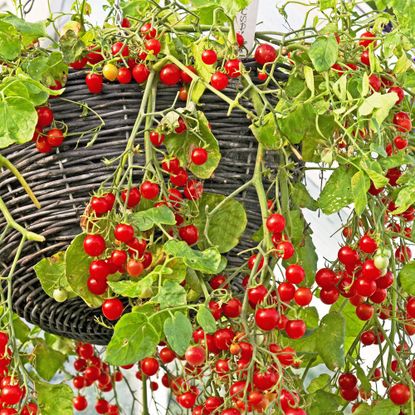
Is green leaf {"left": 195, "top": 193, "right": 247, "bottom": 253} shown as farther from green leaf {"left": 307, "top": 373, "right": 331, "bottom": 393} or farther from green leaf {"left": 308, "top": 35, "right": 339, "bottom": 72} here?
green leaf {"left": 307, "top": 373, "right": 331, "bottom": 393}

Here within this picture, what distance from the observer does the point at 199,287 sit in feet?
2.54

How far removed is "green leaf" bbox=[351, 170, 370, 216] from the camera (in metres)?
0.75

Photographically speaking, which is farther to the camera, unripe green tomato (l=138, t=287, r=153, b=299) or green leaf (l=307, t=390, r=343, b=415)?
green leaf (l=307, t=390, r=343, b=415)

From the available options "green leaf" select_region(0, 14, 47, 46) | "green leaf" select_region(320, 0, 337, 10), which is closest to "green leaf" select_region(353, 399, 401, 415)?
"green leaf" select_region(320, 0, 337, 10)

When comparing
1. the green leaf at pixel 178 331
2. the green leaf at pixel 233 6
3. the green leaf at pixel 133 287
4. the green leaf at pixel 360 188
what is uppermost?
the green leaf at pixel 233 6

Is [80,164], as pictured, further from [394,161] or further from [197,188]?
[394,161]

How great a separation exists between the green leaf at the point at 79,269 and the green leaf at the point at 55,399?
0.54 ft

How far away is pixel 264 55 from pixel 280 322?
0.27 m

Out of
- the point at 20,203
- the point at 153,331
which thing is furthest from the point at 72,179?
the point at 153,331

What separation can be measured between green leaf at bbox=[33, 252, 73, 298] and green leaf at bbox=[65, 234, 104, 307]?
36 mm

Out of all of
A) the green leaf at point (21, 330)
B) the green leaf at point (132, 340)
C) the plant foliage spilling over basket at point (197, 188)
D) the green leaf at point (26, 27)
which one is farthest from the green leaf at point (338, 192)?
the green leaf at point (21, 330)

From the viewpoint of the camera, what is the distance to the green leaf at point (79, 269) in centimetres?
77

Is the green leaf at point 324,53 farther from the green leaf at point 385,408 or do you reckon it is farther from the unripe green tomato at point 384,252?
the green leaf at point 385,408

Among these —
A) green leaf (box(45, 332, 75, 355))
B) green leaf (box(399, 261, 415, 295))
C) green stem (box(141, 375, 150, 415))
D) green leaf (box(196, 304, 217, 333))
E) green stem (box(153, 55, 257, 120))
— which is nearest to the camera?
green leaf (box(196, 304, 217, 333))
